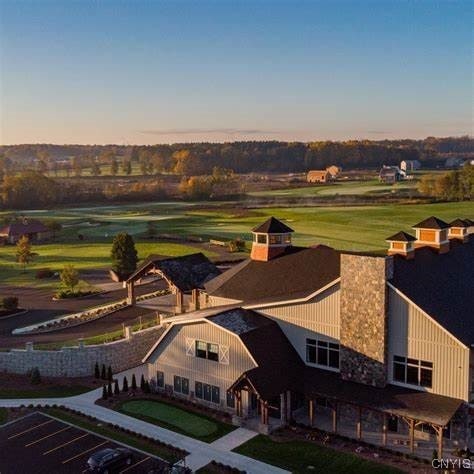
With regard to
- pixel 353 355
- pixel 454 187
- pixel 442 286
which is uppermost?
pixel 454 187

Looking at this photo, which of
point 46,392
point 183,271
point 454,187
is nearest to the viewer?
point 46,392

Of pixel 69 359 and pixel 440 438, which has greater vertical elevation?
pixel 440 438

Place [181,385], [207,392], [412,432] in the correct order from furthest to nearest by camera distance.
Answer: [181,385] → [207,392] → [412,432]

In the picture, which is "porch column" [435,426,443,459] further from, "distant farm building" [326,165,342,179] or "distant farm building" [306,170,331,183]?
"distant farm building" [326,165,342,179]

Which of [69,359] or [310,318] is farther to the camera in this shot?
[69,359]

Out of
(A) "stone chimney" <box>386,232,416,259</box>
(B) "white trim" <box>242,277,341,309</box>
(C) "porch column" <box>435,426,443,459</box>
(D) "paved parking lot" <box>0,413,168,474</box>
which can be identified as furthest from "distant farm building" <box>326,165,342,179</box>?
(C) "porch column" <box>435,426,443,459</box>

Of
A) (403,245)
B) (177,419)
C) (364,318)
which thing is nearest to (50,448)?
(177,419)

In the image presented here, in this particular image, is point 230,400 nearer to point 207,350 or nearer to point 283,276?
point 207,350
